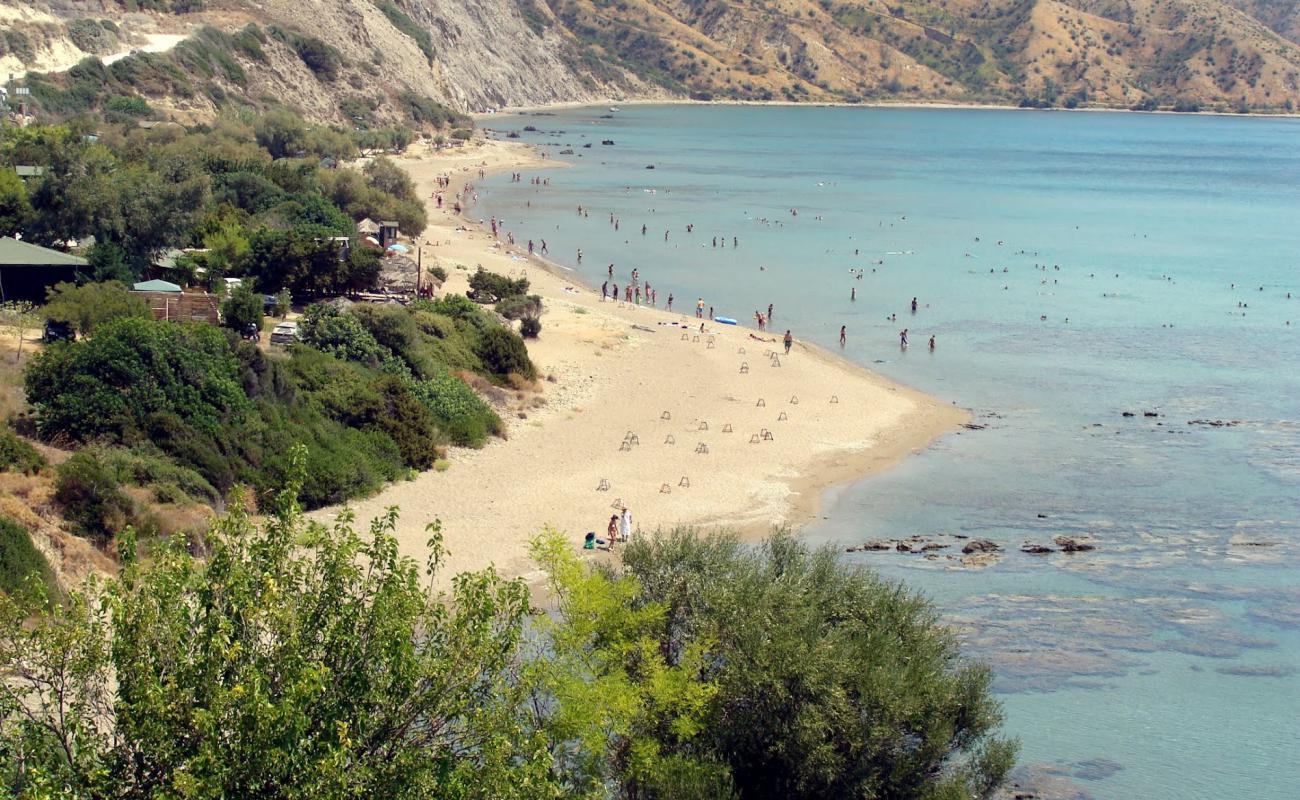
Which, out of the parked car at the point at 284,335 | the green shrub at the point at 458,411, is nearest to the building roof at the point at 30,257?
the parked car at the point at 284,335

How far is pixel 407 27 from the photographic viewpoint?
151 metres

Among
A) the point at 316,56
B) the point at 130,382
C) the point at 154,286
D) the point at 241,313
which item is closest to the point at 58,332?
the point at 241,313

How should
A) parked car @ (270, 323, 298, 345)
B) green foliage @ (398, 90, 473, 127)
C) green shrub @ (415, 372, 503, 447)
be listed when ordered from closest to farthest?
green shrub @ (415, 372, 503, 447) < parked car @ (270, 323, 298, 345) < green foliage @ (398, 90, 473, 127)

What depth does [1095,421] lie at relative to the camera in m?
40.2

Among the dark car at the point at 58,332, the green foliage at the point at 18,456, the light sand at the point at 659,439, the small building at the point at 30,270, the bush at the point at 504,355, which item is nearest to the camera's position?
the green foliage at the point at 18,456

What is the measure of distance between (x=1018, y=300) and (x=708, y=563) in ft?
156

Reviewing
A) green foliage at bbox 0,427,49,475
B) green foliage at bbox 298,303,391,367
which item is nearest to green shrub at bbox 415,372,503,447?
green foliage at bbox 298,303,391,367

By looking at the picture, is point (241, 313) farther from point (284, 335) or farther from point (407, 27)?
point (407, 27)

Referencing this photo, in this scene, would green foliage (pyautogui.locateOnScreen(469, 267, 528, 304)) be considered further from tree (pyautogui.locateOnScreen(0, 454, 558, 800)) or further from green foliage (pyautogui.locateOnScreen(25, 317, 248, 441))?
tree (pyautogui.locateOnScreen(0, 454, 558, 800))

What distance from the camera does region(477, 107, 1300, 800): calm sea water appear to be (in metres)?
22.3

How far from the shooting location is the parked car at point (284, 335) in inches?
1385

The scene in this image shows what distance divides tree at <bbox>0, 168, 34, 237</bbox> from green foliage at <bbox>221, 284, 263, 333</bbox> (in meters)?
12.5

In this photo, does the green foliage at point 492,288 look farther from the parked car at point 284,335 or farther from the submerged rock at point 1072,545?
the submerged rock at point 1072,545

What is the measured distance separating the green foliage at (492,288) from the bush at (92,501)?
85.9 feet
